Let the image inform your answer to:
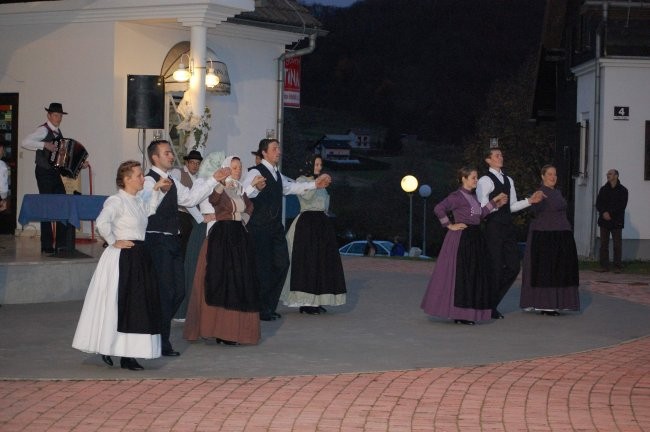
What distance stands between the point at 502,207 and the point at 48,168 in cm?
555

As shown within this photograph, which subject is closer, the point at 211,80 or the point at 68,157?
the point at 68,157

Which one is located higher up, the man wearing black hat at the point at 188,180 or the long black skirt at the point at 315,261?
the man wearing black hat at the point at 188,180

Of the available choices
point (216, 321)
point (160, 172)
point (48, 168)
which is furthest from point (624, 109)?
point (160, 172)

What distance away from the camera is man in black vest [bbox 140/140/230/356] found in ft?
36.4

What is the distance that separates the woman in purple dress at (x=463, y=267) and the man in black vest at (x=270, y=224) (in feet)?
4.64

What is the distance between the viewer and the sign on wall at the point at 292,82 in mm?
25688

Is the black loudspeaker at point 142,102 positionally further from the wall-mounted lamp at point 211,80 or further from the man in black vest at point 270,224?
the man in black vest at point 270,224

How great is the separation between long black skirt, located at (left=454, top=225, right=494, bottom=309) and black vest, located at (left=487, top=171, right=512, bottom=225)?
27.7 inches

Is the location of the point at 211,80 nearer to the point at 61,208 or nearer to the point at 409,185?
the point at 61,208

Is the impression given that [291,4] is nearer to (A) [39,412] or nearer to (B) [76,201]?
(B) [76,201]

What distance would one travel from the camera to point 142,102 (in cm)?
1916

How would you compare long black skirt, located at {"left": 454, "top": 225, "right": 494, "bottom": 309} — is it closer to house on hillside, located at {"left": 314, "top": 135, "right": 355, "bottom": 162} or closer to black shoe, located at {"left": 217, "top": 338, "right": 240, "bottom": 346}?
black shoe, located at {"left": 217, "top": 338, "right": 240, "bottom": 346}

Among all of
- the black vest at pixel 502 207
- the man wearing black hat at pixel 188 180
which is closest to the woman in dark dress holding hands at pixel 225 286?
the man wearing black hat at pixel 188 180

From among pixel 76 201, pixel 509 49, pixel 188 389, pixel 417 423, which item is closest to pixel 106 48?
pixel 76 201
